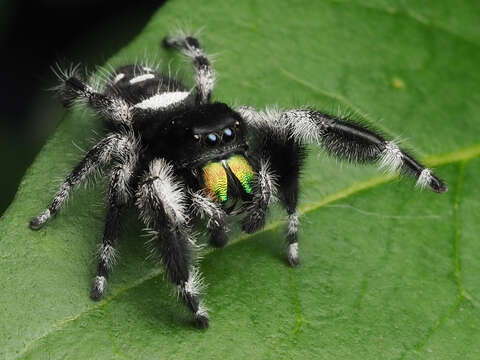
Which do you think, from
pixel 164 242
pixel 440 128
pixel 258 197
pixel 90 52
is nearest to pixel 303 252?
pixel 258 197

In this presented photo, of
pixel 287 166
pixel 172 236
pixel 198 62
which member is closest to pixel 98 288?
pixel 172 236

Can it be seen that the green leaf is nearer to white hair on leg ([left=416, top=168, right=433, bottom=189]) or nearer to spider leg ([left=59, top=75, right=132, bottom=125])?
spider leg ([left=59, top=75, right=132, bottom=125])

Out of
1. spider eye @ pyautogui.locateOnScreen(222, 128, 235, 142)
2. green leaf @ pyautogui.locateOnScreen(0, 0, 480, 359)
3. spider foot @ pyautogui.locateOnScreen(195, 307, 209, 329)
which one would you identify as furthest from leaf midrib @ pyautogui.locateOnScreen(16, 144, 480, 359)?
spider eye @ pyautogui.locateOnScreen(222, 128, 235, 142)

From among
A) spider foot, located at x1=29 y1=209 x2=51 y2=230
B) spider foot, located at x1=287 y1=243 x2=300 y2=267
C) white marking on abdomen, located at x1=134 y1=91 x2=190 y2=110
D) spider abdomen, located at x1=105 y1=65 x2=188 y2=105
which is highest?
white marking on abdomen, located at x1=134 y1=91 x2=190 y2=110

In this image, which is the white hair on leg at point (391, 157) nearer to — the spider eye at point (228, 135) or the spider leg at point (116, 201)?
the spider eye at point (228, 135)

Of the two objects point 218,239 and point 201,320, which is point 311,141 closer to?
point 218,239

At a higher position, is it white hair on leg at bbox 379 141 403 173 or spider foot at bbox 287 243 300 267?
white hair on leg at bbox 379 141 403 173
